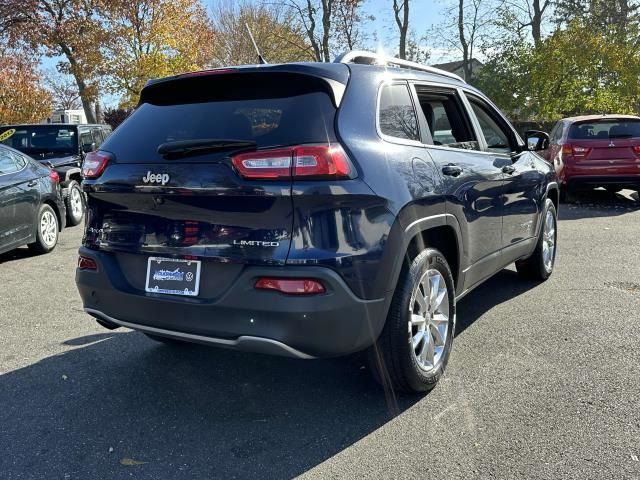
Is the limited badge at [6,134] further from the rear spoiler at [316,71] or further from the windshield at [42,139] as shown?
the rear spoiler at [316,71]

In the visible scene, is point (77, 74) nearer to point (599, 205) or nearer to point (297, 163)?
point (599, 205)

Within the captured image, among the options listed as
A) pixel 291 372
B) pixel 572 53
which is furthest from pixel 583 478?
pixel 572 53

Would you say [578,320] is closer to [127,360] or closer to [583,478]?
[583,478]

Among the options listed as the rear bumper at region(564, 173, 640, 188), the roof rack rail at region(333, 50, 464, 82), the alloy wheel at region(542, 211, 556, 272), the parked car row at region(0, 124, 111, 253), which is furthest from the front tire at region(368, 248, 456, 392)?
the rear bumper at region(564, 173, 640, 188)

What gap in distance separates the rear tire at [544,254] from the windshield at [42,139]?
8.13m

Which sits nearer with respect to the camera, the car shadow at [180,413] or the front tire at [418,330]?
the car shadow at [180,413]

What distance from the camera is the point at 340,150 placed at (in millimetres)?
2668

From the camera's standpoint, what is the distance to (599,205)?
1080 centimetres

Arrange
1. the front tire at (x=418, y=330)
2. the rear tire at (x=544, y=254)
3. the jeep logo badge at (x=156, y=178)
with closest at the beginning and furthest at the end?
the jeep logo badge at (x=156, y=178) < the front tire at (x=418, y=330) < the rear tire at (x=544, y=254)

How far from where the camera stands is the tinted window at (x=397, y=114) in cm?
308

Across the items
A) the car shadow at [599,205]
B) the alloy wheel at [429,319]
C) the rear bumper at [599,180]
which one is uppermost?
the rear bumper at [599,180]

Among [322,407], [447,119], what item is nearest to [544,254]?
[447,119]

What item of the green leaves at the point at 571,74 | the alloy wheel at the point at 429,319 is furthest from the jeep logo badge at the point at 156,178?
the green leaves at the point at 571,74

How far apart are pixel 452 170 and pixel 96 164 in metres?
2.03
